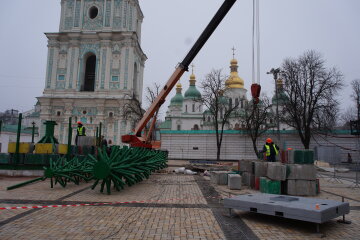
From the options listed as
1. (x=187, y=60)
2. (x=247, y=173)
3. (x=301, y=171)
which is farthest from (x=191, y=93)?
(x=301, y=171)

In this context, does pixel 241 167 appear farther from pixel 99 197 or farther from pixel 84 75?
pixel 84 75

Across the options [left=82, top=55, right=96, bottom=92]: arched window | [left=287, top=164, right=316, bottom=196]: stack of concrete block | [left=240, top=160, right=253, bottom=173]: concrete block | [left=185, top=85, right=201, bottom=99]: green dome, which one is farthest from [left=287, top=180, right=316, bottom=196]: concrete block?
[left=185, top=85, right=201, bottom=99]: green dome

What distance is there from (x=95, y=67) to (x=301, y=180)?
35.1m

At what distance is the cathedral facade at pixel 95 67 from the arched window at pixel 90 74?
0.14m

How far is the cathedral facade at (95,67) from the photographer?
36094mm

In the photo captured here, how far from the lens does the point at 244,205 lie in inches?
233

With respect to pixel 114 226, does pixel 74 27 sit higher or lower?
higher

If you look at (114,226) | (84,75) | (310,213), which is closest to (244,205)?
(310,213)

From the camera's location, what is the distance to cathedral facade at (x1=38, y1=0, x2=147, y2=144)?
118 feet

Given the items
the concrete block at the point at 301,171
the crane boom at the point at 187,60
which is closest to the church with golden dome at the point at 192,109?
the crane boom at the point at 187,60

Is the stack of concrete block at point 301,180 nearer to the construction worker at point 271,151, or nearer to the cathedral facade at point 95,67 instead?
the construction worker at point 271,151

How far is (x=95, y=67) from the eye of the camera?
3900 centimetres

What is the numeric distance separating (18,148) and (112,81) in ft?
81.3

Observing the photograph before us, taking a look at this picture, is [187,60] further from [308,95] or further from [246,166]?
[308,95]
